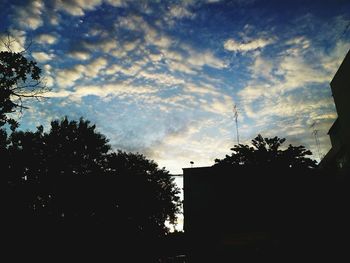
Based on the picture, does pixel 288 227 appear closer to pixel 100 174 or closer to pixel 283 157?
pixel 283 157

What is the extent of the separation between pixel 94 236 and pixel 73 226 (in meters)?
2.84

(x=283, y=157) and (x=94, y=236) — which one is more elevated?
(x=283, y=157)

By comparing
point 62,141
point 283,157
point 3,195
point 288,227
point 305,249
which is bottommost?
point 305,249

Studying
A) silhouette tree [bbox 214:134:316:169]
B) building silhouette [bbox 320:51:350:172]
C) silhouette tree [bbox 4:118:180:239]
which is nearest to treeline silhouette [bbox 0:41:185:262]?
silhouette tree [bbox 4:118:180:239]

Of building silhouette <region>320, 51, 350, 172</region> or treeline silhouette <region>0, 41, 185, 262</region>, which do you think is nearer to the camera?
building silhouette <region>320, 51, 350, 172</region>

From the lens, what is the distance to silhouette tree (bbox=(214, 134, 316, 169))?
978 inches

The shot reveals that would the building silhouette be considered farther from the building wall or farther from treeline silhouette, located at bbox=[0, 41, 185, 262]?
treeline silhouette, located at bbox=[0, 41, 185, 262]

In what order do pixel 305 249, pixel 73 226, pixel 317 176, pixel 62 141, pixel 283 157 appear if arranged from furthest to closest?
pixel 62 141 < pixel 73 226 < pixel 283 157 < pixel 317 176 < pixel 305 249

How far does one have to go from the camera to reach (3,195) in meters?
26.3

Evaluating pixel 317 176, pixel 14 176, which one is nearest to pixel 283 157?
pixel 317 176

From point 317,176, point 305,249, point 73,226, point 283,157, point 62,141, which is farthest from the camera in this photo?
point 62,141

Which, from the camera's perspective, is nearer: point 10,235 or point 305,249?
point 305,249

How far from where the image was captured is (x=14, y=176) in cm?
3322

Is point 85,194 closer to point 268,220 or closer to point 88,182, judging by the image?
point 88,182
